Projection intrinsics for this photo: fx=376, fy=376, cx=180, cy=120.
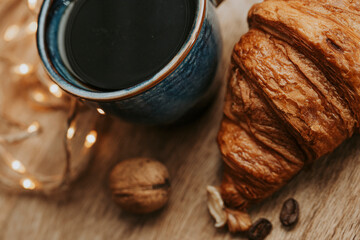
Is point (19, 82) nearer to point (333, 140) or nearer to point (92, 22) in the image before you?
point (92, 22)

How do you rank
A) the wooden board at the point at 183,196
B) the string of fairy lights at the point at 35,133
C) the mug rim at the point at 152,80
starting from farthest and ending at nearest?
1. the string of fairy lights at the point at 35,133
2. the wooden board at the point at 183,196
3. the mug rim at the point at 152,80

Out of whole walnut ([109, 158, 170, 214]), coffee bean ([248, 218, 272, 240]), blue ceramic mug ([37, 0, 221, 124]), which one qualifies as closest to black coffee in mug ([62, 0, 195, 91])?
blue ceramic mug ([37, 0, 221, 124])

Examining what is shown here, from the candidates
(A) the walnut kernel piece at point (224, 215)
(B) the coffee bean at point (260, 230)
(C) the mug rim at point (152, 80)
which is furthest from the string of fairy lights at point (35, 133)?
(B) the coffee bean at point (260, 230)

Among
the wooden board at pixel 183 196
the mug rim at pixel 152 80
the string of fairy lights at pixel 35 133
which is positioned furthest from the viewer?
the string of fairy lights at pixel 35 133

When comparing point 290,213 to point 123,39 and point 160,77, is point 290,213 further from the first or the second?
point 123,39

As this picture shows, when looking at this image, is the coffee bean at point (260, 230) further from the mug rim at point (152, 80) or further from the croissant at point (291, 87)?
the mug rim at point (152, 80)

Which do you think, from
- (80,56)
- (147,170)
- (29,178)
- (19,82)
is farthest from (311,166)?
(19,82)

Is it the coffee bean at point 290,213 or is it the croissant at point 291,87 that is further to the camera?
the coffee bean at point 290,213
